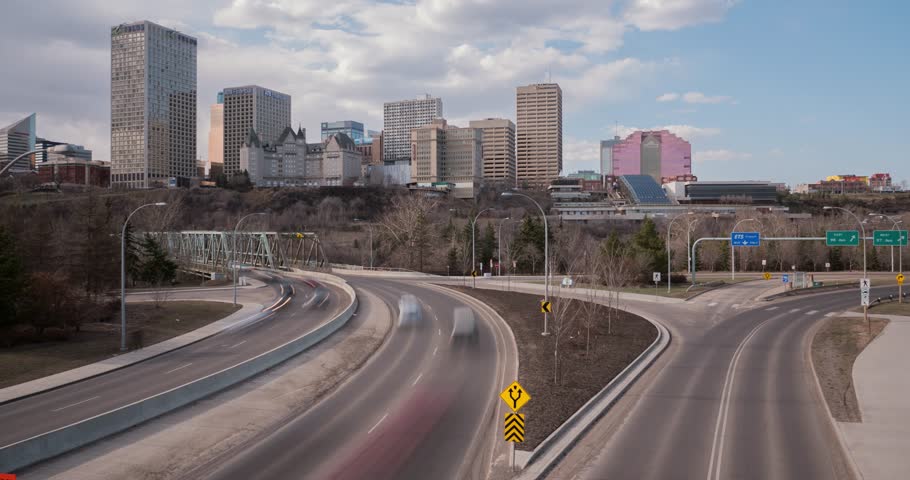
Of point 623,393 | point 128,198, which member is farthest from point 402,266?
point 128,198

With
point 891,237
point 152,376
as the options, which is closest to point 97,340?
point 152,376

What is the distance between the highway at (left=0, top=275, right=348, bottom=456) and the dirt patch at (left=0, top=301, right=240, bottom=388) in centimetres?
269

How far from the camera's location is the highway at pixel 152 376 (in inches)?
774

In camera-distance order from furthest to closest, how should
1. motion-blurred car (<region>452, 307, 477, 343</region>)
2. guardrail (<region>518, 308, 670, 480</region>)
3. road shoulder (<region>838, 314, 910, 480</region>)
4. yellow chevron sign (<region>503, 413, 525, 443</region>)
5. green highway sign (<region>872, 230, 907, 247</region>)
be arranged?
green highway sign (<region>872, 230, 907, 247</region>)
motion-blurred car (<region>452, 307, 477, 343</region>)
road shoulder (<region>838, 314, 910, 480</region>)
guardrail (<region>518, 308, 670, 480</region>)
yellow chevron sign (<region>503, 413, 525, 443</region>)

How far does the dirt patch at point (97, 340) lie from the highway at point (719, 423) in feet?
75.4

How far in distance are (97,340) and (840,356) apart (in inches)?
1520

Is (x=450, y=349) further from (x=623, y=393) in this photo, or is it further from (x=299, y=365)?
(x=623, y=393)

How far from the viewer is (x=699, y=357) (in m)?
30.3

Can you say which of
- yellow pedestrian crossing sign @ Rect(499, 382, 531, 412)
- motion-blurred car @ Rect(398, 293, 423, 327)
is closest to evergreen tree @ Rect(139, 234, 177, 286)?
motion-blurred car @ Rect(398, 293, 423, 327)

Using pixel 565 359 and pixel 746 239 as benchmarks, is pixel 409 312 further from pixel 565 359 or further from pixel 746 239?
pixel 746 239

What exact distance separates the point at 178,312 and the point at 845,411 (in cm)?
3927

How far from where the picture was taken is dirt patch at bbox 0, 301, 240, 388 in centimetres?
2671

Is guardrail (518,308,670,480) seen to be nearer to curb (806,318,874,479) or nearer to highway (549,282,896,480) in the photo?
highway (549,282,896,480)

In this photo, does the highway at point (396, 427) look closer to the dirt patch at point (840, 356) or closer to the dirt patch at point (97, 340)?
the dirt patch at point (840, 356)
